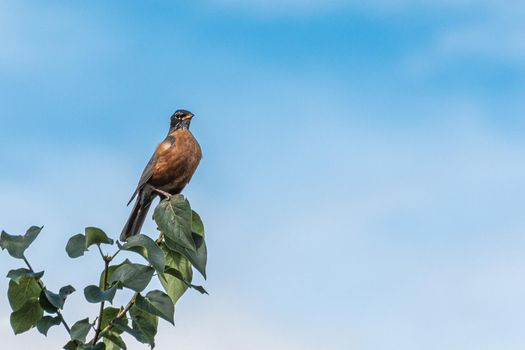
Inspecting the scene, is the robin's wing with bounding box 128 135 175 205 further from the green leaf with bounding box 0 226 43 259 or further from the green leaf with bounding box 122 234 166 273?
the green leaf with bounding box 0 226 43 259

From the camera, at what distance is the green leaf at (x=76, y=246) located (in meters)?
2.73

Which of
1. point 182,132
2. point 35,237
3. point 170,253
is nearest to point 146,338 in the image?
point 35,237

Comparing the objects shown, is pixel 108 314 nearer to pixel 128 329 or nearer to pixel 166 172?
pixel 128 329

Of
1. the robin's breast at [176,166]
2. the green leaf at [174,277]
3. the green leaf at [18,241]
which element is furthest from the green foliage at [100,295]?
the robin's breast at [176,166]

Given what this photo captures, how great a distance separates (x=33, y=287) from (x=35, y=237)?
A: 0.96 feet

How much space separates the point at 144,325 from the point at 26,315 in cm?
42

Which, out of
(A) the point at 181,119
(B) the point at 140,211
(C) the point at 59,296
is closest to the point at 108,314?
(C) the point at 59,296

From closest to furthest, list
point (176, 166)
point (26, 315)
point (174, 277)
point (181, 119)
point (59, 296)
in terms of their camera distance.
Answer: point (59, 296) < point (26, 315) < point (174, 277) < point (176, 166) < point (181, 119)

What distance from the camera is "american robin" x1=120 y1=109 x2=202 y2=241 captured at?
725 cm

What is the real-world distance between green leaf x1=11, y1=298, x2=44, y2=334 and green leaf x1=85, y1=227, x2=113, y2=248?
30 centimetres

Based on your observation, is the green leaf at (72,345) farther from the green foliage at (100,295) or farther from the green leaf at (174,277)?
the green leaf at (174,277)

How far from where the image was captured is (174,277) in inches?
140

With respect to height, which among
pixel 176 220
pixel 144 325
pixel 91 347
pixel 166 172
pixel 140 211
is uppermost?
pixel 166 172

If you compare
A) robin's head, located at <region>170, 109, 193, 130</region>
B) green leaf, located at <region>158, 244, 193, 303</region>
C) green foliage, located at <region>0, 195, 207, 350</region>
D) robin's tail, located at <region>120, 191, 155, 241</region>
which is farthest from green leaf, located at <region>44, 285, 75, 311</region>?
robin's head, located at <region>170, 109, 193, 130</region>
